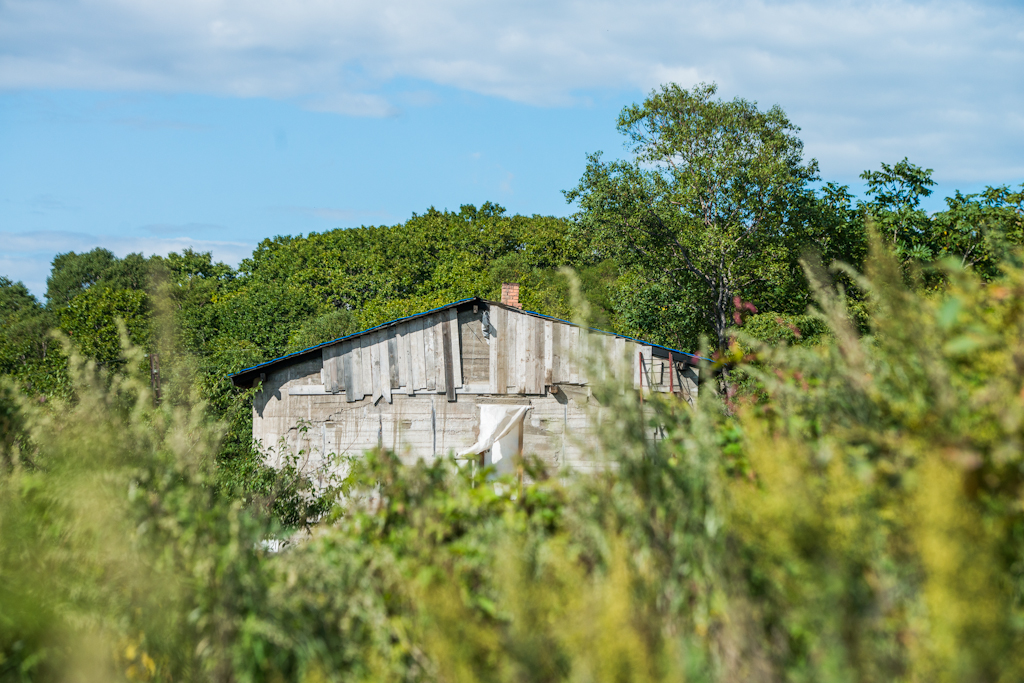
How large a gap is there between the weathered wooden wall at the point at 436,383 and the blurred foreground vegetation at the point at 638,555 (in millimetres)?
10351

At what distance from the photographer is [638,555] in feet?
7.47

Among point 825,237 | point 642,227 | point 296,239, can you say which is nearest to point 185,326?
point 296,239

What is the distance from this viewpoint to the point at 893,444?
208 centimetres

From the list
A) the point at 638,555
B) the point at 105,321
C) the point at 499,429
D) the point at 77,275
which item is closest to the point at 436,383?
the point at 499,429

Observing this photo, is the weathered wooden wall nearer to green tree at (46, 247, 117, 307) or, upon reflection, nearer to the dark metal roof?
the dark metal roof

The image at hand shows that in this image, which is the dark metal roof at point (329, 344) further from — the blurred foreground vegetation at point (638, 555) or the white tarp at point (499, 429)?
the blurred foreground vegetation at point (638, 555)

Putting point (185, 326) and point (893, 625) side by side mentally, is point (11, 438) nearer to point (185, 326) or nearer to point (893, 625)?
point (893, 625)

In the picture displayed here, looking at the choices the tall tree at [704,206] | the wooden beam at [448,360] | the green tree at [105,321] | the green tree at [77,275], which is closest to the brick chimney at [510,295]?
the wooden beam at [448,360]

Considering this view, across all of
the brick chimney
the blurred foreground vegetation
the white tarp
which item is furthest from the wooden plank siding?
the blurred foreground vegetation

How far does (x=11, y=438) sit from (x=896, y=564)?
18.0ft

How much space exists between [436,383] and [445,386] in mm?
179

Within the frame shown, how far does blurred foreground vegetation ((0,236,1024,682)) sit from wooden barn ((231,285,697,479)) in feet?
34.0

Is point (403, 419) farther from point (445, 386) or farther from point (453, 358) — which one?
point (453, 358)

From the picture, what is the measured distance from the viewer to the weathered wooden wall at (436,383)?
1334cm
